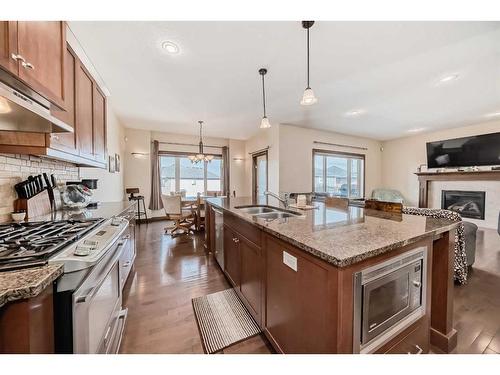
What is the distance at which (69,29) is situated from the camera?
5.53 ft

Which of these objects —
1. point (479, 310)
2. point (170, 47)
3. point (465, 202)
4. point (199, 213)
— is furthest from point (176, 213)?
point (465, 202)

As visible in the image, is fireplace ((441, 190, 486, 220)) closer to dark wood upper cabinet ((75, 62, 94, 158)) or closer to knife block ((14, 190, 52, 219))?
dark wood upper cabinet ((75, 62, 94, 158))

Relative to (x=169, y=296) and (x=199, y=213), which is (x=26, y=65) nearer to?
(x=169, y=296)

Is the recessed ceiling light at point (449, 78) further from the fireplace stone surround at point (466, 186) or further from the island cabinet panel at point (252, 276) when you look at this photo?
the island cabinet panel at point (252, 276)

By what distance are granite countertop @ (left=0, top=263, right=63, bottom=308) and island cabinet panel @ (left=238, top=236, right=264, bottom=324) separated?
1.04 meters

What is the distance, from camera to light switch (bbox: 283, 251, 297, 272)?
979mm

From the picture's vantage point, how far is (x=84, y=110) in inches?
71.1

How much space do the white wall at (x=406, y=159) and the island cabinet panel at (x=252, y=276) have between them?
22.4ft

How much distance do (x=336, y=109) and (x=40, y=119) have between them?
428cm

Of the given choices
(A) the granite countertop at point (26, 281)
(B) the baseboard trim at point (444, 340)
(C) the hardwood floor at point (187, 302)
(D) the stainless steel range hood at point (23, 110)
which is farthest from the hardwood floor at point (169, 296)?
(D) the stainless steel range hood at point (23, 110)

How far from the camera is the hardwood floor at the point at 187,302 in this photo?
1.32 m

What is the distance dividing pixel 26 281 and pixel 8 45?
1.06m

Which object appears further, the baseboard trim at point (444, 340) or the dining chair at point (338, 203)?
the dining chair at point (338, 203)
